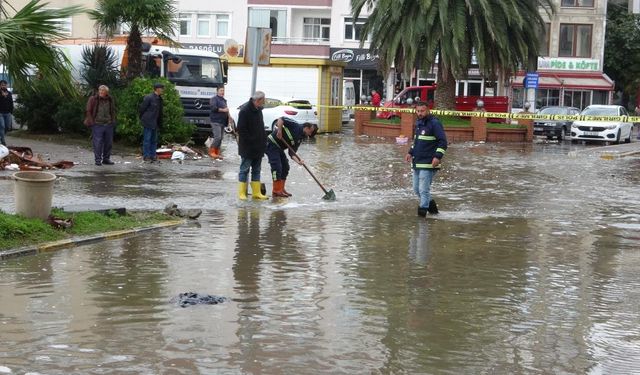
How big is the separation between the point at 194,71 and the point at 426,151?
1386 centimetres

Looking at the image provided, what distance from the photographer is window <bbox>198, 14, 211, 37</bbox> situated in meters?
58.7

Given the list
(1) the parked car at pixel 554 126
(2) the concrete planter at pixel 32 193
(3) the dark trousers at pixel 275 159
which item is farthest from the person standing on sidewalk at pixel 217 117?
(1) the parked car at pixel 554 126

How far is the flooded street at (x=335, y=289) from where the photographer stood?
703 centimetres

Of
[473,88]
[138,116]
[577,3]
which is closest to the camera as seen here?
[138,116]

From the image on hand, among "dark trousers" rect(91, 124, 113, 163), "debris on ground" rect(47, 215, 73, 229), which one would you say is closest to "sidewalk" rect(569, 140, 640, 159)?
"dark trousers" rect(91, 124, 113, 163)

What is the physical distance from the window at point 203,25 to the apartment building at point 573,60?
17201mm

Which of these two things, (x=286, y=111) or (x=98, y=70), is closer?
(x=98, y=70)

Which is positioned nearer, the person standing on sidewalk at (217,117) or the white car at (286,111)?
the person standing on sidewalk at (217,117)

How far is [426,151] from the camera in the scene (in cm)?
1431

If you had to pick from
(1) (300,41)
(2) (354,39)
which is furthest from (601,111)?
(1) (300,41)

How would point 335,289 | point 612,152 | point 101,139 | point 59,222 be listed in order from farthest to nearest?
1. point 612,152
2. point 101,139
3. point 59,222
4. point 335,289

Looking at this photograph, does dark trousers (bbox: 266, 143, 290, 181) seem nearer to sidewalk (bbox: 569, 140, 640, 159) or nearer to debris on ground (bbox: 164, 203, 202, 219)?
debris on ground (bbox: 164, 203, 202, 219)

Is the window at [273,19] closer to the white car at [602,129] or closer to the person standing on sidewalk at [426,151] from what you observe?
the white car at [602,129]

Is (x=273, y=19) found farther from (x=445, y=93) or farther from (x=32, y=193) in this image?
(x=32, y=193)
